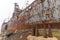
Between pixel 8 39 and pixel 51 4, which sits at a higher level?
pixel 51 4

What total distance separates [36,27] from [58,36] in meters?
0.57

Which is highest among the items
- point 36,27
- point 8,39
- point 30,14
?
point 30,14

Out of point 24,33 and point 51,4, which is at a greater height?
point 51,4

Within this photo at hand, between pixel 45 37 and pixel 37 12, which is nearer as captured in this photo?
pixel 45 37

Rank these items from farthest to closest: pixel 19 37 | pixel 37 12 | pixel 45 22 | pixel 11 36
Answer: pixel 11 36 → pixel 19 37 → pixel 37 12 → pixel 45 22

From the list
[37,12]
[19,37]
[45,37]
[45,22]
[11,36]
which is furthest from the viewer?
[11,36]

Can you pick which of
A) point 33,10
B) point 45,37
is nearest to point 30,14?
point 33,10

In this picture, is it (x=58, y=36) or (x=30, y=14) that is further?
(x=30, y=14)

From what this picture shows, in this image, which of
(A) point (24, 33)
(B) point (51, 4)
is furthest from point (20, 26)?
(B) point (51, 4)

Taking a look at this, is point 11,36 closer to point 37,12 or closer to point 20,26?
point 20,26

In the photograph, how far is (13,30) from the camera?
539 cm

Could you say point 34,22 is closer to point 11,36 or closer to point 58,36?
point 58,36

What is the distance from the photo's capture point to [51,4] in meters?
3.79

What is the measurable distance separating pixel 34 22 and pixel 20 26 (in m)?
0.77
